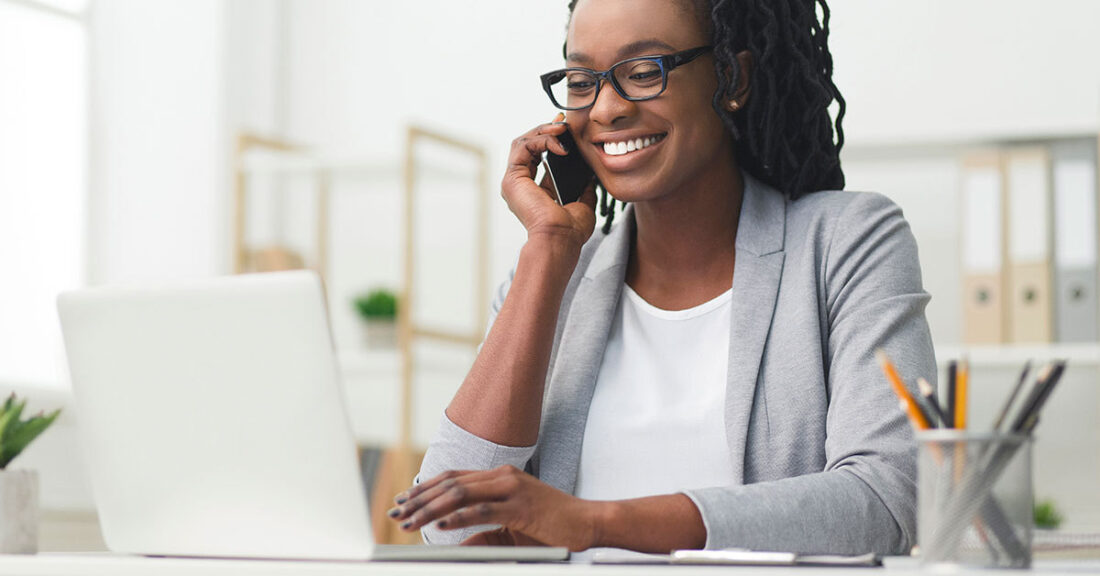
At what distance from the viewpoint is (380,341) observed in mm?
3453

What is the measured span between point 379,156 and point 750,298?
2109mm

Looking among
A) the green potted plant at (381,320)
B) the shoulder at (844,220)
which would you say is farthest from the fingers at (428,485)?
the green potted plant at (381,320)

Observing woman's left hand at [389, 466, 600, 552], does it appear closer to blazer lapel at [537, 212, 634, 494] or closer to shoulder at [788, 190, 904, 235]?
blazer lapel at [537, 212, 634, 494]

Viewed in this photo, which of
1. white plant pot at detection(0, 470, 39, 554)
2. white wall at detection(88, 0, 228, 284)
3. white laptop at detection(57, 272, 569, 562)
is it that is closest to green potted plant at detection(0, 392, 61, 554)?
white plant pot at detection(0, 470, 39, 554)

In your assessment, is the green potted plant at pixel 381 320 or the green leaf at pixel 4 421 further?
the green potted plant at pixel 381 320

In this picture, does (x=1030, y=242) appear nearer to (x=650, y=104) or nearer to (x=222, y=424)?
(x=650, y=104)

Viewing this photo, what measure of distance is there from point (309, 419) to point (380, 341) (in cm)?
262

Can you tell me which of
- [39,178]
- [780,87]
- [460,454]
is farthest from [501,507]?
[39,178]

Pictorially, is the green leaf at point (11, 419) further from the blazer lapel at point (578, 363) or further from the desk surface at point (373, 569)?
the blazer lapel at point (578, 363)

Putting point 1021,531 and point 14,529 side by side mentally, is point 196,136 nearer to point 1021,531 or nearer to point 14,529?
point 14,529

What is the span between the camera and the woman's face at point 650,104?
4.90 ft

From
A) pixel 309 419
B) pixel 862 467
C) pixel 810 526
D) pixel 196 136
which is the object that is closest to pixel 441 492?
pixel 309 419

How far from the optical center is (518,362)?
136cm

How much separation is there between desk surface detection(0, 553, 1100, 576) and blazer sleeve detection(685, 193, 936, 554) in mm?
226
